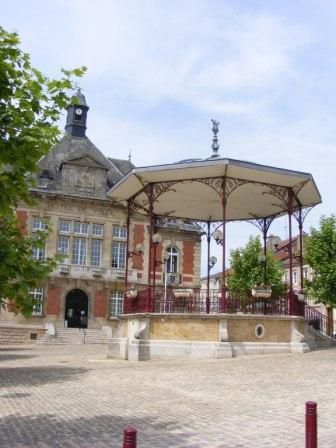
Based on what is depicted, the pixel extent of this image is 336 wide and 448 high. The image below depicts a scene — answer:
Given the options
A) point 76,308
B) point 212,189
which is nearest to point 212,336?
point 212,189

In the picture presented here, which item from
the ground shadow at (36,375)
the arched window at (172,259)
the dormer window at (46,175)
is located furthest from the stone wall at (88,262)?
the ground shadow at (36,375)

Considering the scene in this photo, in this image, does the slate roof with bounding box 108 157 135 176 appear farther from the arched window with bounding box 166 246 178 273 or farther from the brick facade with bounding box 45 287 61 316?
the brick facade with bounding box 45 287 61 316

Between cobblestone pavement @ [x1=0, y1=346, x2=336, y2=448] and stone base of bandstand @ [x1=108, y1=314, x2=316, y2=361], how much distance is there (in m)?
1.33

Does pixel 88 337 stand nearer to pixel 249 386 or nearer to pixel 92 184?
pixel 92 184

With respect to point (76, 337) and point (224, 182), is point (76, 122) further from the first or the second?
point (224, 182)

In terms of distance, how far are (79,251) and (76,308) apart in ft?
13.9

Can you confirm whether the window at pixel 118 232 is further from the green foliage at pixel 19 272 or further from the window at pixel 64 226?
the green foliage at pixel 19 272

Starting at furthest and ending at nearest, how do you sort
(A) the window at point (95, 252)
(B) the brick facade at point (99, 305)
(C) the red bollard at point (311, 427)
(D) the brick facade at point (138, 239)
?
(D) the brick facade at point (138, 239) → (A) the window at point (95, 252) → (B) the brick facade at point (99, 305) → (C) the red bollard at point (311, 427)

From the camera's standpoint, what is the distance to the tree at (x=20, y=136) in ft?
18.1

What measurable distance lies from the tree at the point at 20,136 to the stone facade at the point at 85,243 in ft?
100

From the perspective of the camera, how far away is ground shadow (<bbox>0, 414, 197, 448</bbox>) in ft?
20.5

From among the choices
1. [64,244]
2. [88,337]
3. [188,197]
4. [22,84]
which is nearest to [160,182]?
[188,197]

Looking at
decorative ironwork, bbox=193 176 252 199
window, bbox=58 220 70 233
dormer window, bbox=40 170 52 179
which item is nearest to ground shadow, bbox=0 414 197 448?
decorative ironwork, bbox=193 176 252 199

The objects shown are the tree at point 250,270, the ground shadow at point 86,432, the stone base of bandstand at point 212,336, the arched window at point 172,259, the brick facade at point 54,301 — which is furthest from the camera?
the arched window at point 172,259
